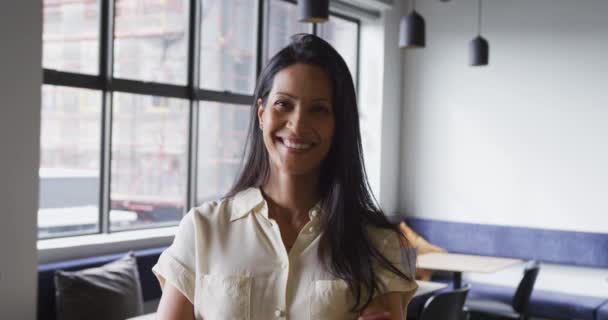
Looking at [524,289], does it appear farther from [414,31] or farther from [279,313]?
[279,313]

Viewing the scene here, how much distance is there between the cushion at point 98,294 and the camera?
3.91 meters

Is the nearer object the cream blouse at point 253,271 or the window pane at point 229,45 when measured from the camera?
the cream blouse at point 253,271

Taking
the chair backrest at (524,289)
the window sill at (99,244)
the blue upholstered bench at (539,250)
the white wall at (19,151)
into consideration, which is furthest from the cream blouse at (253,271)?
the blue upholstered bench at (539,250)

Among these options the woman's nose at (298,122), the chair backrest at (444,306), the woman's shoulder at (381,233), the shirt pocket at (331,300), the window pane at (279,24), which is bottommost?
the chair backrest at (444,306)

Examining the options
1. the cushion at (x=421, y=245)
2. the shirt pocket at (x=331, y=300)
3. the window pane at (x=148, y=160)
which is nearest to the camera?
the shirt pocket at (x=331, y=300)

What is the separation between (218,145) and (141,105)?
842 millimetres

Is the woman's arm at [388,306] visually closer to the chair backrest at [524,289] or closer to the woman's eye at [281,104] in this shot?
the woman's eye at [281,104]

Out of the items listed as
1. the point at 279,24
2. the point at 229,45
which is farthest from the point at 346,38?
the point at 229,45

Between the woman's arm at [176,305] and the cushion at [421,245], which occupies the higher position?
the woman's arm at [176,305]

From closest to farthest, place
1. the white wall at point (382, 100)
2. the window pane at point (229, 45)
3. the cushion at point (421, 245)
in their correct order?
the window pane at point (229, 45)
the cushion at point (421, 245)
the white wall at point (382, 100)

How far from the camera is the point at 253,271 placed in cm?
131

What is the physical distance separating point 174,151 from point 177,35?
0.84 meters

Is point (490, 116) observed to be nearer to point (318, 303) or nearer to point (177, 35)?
point (177, 35)

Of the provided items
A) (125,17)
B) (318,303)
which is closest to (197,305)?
(318,303)
